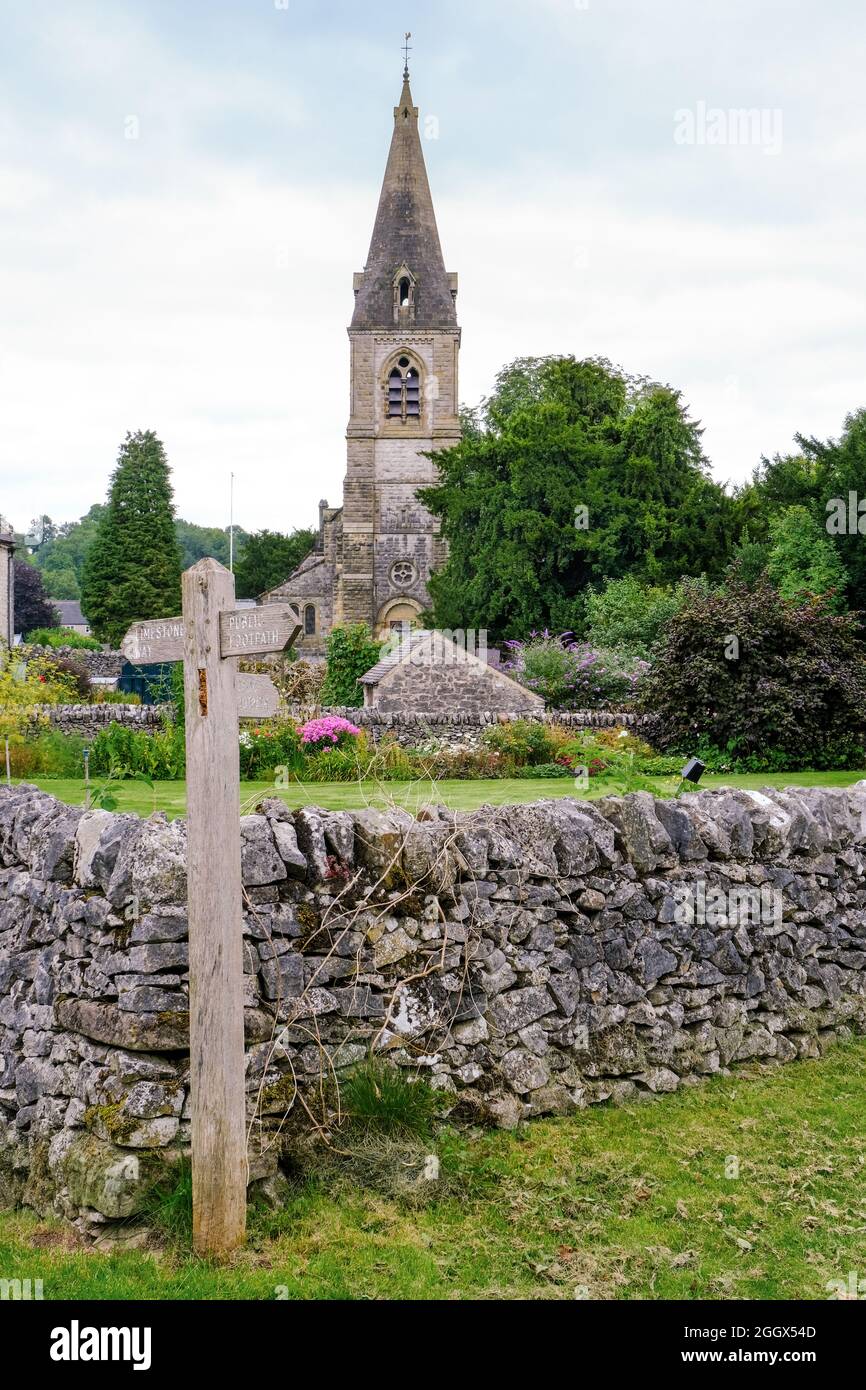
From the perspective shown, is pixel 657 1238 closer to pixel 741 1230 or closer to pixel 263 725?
pixel 741 1230

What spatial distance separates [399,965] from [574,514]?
86.0 feet

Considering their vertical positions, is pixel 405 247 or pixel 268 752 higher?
pixel 405 247

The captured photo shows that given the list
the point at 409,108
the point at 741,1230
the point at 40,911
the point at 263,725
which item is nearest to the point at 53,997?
the point at 40,911

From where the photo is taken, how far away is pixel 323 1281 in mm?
4402

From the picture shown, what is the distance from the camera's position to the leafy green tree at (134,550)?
2112 inches

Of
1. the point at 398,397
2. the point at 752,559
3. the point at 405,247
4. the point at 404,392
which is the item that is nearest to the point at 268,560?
the point at 398,397

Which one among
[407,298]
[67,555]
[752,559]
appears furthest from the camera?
[67,555]

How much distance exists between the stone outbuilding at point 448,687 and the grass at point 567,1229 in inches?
554

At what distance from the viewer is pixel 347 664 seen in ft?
81.2

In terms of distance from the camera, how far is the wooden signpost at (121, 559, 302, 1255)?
4555 mm

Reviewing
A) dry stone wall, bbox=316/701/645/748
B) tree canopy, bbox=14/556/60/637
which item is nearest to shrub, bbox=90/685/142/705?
dry stone wall, bbox=316/701/645/748

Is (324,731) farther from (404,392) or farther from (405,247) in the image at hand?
(405,247)

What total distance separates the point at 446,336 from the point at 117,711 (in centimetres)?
3047
